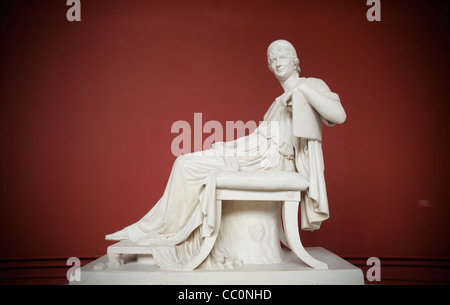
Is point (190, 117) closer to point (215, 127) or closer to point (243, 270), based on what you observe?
point (215, 127)

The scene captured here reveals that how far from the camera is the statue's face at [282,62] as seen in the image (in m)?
2.73

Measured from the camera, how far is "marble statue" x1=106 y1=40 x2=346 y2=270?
8.13ft

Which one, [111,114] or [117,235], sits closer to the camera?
[117,235]

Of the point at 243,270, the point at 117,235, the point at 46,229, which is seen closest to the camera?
the point at 243,270

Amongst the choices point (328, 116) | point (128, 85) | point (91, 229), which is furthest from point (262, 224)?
point (128, 85)

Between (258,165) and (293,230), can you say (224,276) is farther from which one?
(258,165)

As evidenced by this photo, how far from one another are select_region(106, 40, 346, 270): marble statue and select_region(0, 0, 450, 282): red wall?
161 cm

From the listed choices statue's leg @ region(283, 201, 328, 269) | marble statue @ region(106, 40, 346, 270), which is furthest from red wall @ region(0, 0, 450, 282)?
statue's leg @ region(283, 201, 328, 269)

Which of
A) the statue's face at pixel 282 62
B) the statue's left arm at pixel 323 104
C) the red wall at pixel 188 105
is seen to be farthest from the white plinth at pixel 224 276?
the red wall at pixel 188 105

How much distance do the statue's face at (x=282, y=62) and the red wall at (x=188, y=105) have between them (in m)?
1.67

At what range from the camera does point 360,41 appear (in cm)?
448

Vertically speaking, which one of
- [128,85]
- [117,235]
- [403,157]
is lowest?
[117,235]

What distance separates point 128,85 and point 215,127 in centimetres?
116

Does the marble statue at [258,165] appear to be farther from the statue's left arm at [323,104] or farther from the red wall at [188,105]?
the red wall at [188,105]
